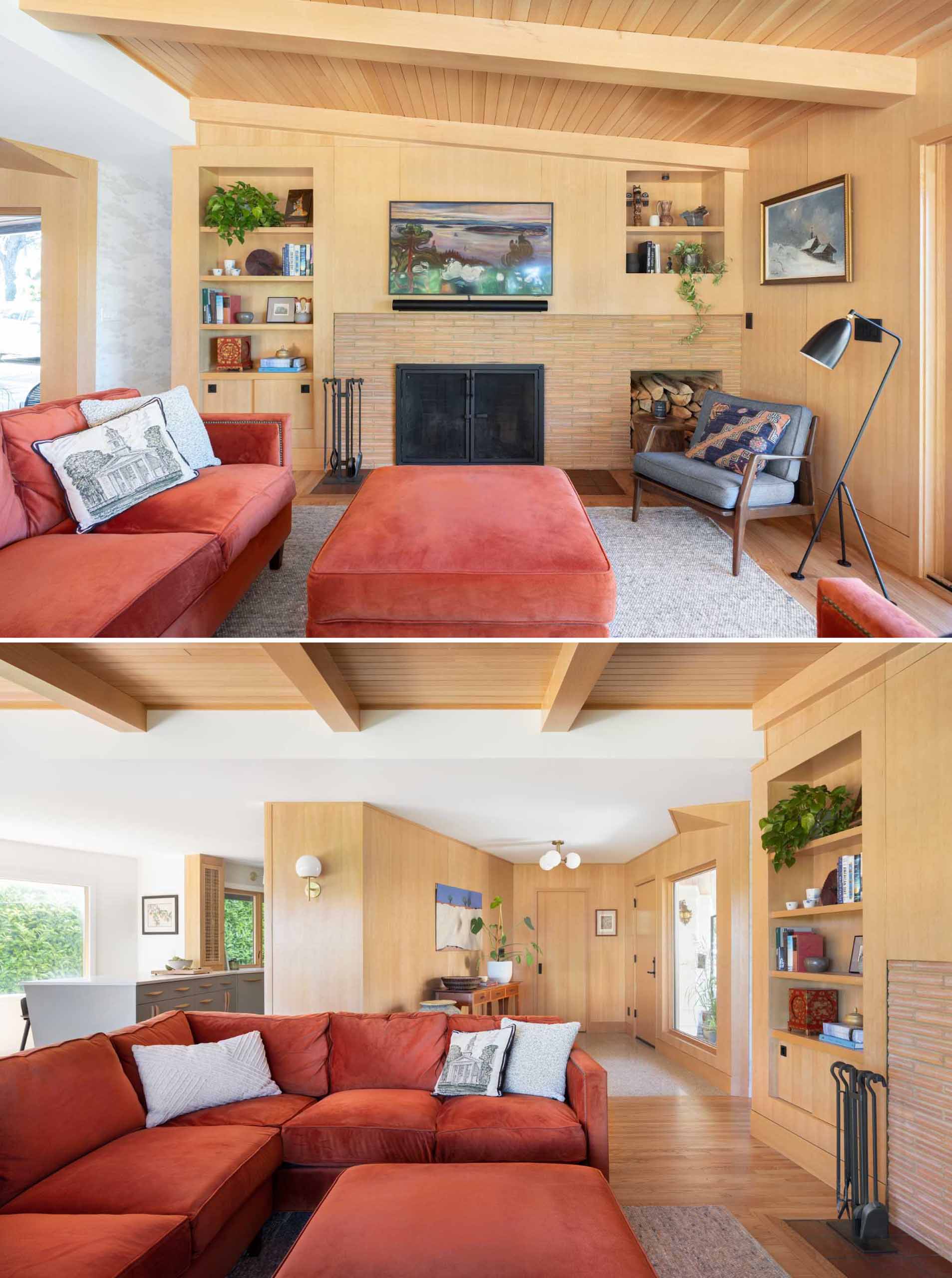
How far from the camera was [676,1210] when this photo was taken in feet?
12.8

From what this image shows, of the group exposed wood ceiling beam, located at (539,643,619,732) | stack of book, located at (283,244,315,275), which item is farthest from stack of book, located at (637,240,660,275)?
exposed wood ceiling beam, located at (539,643,619,732)

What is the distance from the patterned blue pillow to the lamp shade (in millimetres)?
1078

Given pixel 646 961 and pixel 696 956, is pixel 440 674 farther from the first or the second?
pixel 646 961

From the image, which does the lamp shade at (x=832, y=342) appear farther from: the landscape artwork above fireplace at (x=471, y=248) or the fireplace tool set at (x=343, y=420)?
the fireplace tool set at (x=343, y=420)

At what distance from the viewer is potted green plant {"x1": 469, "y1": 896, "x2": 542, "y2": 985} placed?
9570 millimetres

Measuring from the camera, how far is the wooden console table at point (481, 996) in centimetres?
825

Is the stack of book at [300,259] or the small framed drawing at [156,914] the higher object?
the stack of book at [300,259]

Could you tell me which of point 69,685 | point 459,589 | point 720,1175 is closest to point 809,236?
point 459,589

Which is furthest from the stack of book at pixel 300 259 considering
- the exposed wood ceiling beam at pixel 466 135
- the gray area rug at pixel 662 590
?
the gray area rug at pixel 662 590

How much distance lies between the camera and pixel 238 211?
7957mm

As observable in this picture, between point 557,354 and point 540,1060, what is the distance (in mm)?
5940

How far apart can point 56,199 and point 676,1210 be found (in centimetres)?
775

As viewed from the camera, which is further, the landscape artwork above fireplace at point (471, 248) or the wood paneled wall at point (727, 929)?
the landscape artwork above fireplace at point (471, 248)

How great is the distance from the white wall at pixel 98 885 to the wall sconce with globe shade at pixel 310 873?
12.5 feet
